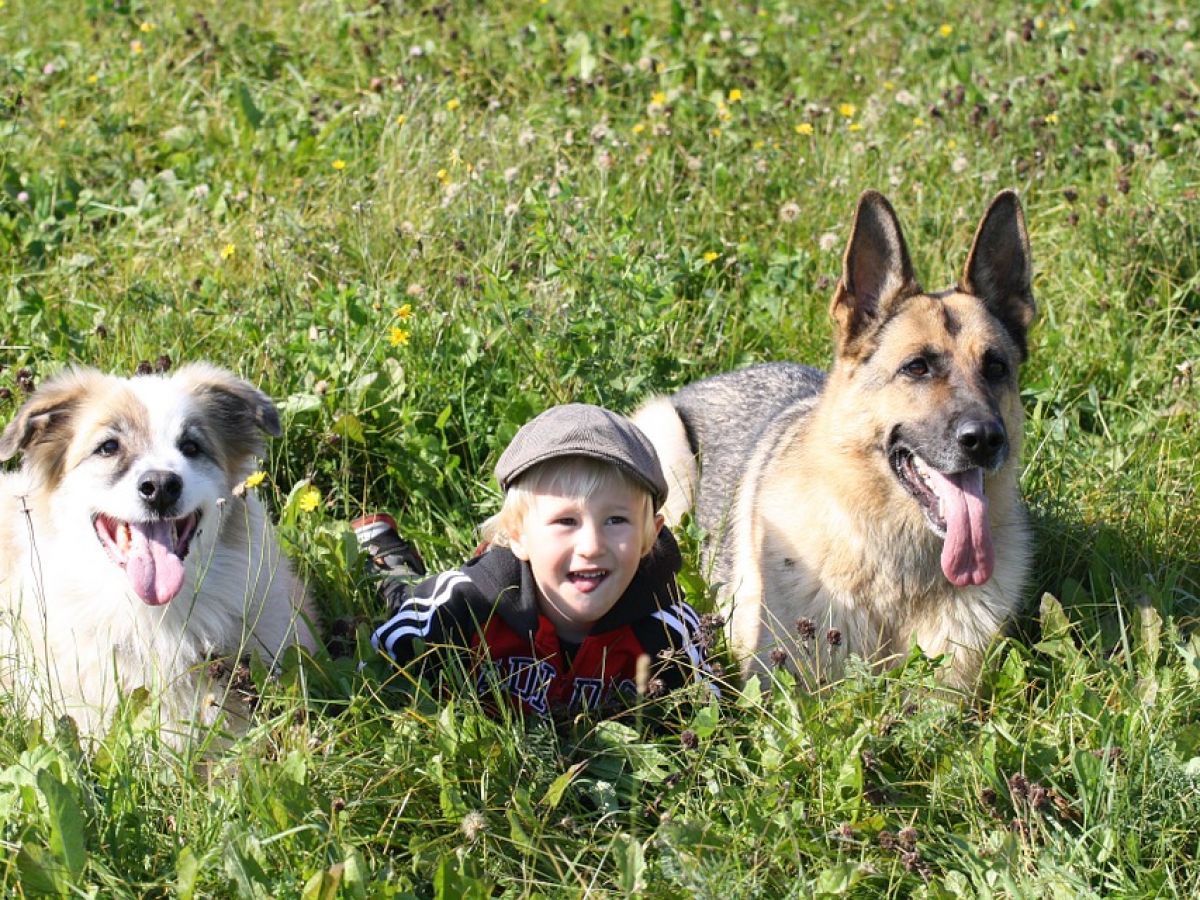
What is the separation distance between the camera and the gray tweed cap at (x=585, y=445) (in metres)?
3.61

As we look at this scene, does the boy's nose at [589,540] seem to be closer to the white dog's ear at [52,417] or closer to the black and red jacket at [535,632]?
the black and red jacket at [535,632]

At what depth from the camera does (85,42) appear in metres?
7.44

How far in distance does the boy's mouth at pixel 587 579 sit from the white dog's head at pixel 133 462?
913mm

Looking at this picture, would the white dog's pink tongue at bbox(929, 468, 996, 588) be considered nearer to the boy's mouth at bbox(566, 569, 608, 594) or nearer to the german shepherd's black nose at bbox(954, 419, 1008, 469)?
the german shepherd's black nose at bbox(954, 419, 1008, 469)

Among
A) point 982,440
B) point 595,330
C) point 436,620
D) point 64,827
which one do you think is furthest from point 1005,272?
point 64,827

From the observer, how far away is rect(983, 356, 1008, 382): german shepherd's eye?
12.9 ft

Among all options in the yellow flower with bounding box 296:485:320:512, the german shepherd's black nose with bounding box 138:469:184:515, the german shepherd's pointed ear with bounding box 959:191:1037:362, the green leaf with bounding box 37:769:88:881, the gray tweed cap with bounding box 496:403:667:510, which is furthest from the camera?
the yellow flower with bounding box 296:485:320:512

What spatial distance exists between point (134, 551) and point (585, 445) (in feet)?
3.91

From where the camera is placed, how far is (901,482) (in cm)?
392

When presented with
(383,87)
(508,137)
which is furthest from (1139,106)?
(383,87)

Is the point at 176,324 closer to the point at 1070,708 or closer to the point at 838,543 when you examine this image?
the point at 838,543

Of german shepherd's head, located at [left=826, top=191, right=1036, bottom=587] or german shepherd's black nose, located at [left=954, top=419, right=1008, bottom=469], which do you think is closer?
german shepherd's black nose, located at [left=954, top=419, right=1008, bottom=469]

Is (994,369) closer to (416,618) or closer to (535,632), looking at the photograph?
(535,632)

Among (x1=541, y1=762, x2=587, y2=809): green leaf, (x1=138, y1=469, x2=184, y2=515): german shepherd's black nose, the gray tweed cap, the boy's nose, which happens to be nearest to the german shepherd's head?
the gray tweed cap
